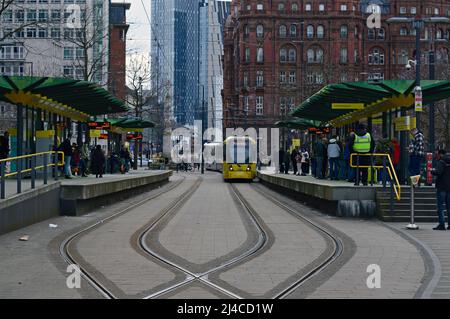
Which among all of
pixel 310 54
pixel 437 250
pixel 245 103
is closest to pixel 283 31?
pixel 310 54

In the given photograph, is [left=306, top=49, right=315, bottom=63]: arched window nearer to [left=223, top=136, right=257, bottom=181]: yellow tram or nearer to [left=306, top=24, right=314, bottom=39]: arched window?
[left=306, top=24, right=314, bottom=39]: arched window

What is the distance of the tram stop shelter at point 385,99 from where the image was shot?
22.9m

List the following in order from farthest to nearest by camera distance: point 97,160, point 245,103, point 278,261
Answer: point 245,103 → point 97,160 → point 278,261

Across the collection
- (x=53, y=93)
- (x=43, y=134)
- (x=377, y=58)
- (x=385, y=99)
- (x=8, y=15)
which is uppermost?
(x=377, y=58)

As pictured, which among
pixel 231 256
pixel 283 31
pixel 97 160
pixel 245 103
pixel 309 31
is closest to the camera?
pixel 231 256

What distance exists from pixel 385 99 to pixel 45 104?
11.4 meters

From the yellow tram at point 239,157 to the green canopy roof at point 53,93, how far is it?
20393 millimetres

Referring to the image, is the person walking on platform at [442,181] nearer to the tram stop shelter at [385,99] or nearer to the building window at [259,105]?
the tram stop shelter at [385,99]

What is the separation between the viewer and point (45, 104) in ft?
90.5

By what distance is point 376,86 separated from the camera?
22875 mm

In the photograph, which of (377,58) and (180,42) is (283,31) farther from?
(180,42)

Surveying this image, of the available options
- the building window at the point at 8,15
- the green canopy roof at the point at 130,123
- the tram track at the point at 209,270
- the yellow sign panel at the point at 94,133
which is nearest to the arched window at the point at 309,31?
the building window at the point at 8,15
